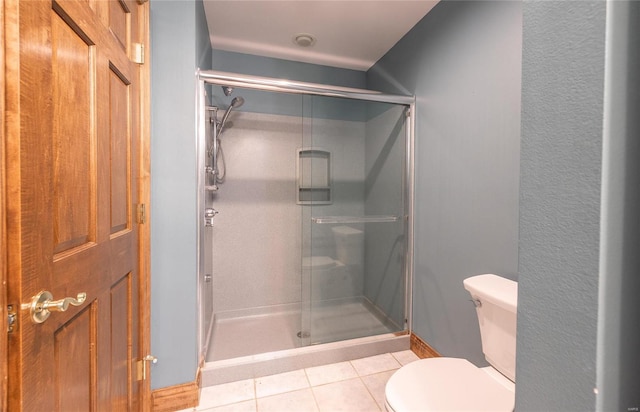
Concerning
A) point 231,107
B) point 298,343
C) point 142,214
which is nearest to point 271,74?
point 231,107

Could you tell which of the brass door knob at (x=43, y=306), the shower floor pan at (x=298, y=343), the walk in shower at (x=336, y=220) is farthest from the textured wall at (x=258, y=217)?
the brass door knob at (x=43, y=306)

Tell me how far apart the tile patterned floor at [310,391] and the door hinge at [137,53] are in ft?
5.95

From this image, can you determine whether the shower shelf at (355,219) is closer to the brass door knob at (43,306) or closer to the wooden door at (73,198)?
the wooden door at (73,198)

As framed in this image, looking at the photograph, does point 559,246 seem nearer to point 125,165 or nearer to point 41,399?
point 41,399

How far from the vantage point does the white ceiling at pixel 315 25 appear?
1.87 metres

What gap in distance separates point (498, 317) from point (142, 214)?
1729 mm

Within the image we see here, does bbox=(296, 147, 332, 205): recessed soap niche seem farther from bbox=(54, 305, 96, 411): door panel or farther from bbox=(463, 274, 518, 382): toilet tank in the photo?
bbox=(54, 305, 96, 411): door panel

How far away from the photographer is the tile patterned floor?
4.95 feet

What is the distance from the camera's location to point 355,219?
6.81 feet

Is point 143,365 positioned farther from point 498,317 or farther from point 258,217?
point 498,317

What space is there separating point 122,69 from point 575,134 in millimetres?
1457

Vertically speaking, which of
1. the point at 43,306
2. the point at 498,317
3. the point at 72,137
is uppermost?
the point at 72,137

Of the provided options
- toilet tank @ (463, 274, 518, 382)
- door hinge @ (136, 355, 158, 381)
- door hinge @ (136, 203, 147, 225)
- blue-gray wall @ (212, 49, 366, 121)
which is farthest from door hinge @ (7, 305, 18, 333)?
blue-gray wall @ (212, 49, 366, 121)

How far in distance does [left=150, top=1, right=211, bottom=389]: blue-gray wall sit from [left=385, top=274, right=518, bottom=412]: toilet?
113cm
